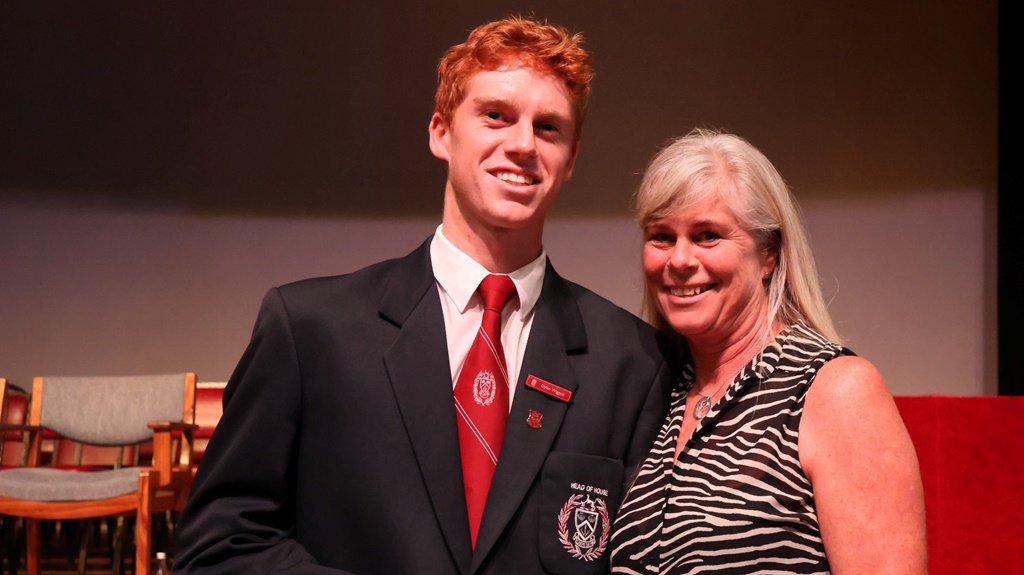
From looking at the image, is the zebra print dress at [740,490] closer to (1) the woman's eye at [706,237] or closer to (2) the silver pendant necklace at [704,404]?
(2) the silver pendant necklace at [704,404]

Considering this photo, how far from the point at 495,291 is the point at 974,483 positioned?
5.40 ft

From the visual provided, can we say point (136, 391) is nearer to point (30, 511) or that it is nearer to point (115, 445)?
point (115, 445)

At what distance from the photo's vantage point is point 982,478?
2.53 meters

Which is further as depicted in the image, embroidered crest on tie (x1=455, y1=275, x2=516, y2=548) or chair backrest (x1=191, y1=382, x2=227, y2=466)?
chair backrest (x1=191, y1=382, x2=227, y2=466)

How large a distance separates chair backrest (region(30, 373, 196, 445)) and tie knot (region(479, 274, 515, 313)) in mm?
3685

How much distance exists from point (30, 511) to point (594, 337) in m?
3.46

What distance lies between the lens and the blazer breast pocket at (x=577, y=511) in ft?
4.91

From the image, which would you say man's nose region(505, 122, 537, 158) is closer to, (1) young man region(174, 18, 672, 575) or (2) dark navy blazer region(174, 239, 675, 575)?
(1) young man region(174, 18, 672, 575)

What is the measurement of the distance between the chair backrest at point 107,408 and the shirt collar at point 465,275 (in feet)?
11.9

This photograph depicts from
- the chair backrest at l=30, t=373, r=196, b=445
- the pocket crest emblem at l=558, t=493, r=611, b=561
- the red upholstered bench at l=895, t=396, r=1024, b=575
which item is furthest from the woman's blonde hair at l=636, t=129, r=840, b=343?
the chair backrest at l=30, t=373, r=196, b=445

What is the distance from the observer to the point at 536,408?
1.56 meters

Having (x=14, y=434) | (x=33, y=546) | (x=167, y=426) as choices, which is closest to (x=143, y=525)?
(x=167, y=426)

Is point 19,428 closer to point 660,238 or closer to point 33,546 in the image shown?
point 33,546

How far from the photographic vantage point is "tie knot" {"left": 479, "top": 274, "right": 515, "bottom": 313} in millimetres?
1604
